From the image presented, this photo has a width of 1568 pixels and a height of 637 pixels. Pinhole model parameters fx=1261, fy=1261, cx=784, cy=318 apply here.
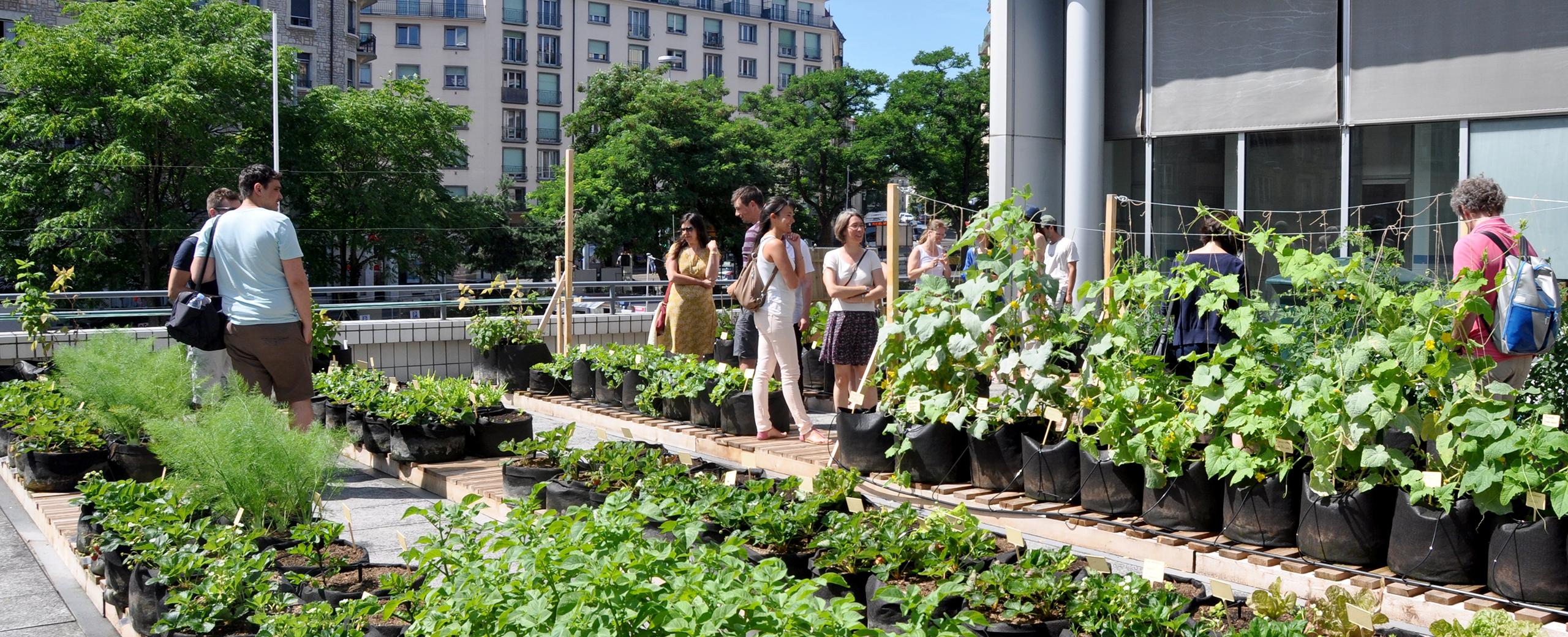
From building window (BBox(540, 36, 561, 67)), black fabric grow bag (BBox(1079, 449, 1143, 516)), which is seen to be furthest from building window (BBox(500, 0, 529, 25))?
black fabric grow bag (BBox(1079, 449, 1143, 516))

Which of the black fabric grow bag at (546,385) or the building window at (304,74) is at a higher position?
the building window at (304,74)

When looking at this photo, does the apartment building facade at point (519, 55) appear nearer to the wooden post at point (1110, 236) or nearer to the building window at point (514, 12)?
the building window at point (514, 12)

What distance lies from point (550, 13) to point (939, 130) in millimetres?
24683

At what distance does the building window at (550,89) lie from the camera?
212 feet

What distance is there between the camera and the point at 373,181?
1537 inches

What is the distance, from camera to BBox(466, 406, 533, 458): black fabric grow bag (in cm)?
646

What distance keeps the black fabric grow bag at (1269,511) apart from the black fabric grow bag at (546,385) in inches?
224

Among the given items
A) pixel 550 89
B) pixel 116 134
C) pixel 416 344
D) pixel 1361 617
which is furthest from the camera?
pixel 550 89

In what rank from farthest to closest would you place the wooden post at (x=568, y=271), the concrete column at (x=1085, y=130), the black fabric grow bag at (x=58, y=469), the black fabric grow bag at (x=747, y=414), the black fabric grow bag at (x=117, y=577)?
the concrete column at (x=1085, y=130) < the wooden post at (x=568, y=271) < the black fabric grow bag at (x=747, y=414) < the black fabric grow bag at (x=58, y=469) < the black fabric grow bag at (x=117, y=577)

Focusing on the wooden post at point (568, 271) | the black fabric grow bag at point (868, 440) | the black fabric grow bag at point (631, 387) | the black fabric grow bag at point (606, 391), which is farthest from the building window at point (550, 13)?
the black fabric grow bag at point (868, 440)

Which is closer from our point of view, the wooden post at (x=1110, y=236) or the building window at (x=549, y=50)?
the wooden post at (x=1110, y=236)

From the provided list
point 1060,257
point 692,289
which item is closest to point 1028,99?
point 1060,257

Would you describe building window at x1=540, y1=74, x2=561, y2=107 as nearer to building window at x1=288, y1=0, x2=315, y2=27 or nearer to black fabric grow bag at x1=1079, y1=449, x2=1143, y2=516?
building window at x1=288, y1=0, x2=315, y2=27

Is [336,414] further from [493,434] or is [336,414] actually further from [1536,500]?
[1536,500]
